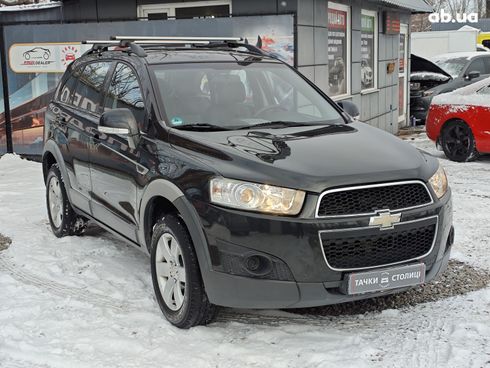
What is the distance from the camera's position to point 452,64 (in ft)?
56.6

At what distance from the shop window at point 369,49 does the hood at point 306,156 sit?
8162 millimetres

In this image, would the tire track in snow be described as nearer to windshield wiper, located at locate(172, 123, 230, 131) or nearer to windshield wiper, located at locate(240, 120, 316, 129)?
windshield wiper, located at locate(172, 123, 230, 131)

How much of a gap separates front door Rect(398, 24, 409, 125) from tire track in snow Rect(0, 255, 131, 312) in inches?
453

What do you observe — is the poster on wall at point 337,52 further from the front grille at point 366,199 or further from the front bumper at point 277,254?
the front bumper at point 277,254

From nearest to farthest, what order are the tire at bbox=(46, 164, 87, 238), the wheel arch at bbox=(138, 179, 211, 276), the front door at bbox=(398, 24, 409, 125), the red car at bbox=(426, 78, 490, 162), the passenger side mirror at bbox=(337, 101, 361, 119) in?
the wheel arch at bbox=(138, 179, 211, 276)
the passenger side mirror at bbox=(337, 101, 361, 119)
the tire at bbox=(46, 164, 87, 238)
the red car at bbox=(426, 78, 490, 162)
the front door at bbox=(398, 24, 409, 125)

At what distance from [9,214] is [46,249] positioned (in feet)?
5.24

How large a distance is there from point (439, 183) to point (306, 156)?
0.89 metres

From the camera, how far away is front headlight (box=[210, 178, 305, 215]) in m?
3.54

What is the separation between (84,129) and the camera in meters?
5.32

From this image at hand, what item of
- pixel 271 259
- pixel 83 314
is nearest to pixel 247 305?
pixel 271 259

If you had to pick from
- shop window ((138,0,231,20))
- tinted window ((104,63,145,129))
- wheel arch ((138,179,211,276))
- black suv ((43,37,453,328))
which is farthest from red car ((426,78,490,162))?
wheel arch ((138,179,211,276))

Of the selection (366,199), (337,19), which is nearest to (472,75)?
(337,19)

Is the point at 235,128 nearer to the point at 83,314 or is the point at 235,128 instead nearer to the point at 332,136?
the point at 332,136

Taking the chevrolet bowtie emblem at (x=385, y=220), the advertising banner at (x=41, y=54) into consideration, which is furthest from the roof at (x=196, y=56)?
the advertising banner at (x=41, y=54)
